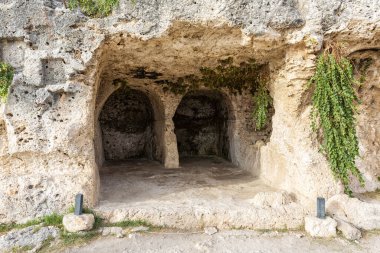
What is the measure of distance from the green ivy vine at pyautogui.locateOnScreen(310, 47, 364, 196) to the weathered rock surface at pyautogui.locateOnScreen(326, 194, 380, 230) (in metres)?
0.41

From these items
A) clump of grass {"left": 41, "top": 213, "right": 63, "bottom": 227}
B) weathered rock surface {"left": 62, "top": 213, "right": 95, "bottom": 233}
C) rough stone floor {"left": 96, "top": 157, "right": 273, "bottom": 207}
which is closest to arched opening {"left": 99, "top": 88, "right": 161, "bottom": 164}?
rough stone floor {"left": 96, "top": 157, "right": 273, "bottom": 207}

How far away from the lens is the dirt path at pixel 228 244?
4142mm

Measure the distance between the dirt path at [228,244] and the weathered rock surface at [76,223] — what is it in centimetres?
32

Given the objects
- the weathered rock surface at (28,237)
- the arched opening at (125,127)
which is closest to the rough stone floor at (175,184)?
the weathered rock surface at (28,237)

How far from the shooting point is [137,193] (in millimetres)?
5941

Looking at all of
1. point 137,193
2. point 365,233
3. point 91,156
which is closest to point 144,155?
point 137,193

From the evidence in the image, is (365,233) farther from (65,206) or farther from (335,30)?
(65,206)

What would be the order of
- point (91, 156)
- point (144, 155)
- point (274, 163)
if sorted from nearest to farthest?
point (91, 156) < point (274, 163) < point (144, 155)

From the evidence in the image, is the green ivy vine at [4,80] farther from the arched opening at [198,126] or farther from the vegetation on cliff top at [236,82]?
the arched opening at [198,126]

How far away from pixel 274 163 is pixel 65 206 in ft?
15.1

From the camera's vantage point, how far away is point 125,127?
38.0 ft

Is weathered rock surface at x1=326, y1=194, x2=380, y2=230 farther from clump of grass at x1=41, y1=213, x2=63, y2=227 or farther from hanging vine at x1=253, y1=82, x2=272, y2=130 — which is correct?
clump of grass at x1=41, y1=213, x2=63, y2=227

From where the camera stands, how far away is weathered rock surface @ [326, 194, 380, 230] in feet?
16.0

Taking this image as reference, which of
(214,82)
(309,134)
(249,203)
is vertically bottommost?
(249,203)
